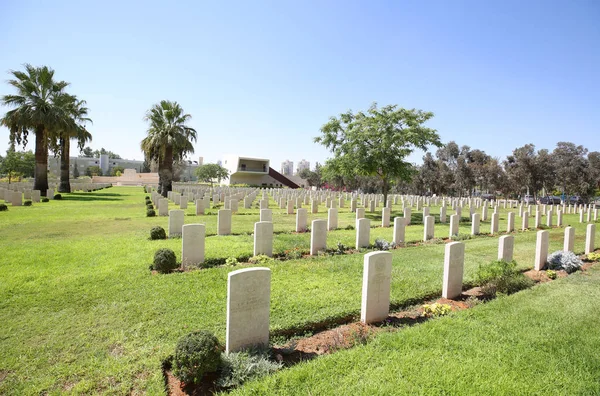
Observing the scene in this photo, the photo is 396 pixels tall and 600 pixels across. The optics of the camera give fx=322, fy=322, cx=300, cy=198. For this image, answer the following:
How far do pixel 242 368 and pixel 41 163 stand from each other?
1380 inches

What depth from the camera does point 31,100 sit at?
94.5 feet

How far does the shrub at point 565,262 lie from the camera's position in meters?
8.66

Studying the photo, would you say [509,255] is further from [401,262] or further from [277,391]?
[277,391]

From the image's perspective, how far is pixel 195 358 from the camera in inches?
140

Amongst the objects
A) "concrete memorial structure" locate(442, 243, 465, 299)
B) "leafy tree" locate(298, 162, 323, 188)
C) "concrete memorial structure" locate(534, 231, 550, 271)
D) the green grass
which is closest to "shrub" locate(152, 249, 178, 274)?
the green grass

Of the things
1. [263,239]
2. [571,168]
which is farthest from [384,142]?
[571,168]

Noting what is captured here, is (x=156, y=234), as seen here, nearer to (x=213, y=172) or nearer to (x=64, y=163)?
(x=64, y=163)

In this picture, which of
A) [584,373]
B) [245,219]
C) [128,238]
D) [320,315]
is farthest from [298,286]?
[245,219]

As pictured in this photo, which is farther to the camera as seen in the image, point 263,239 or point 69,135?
point 69,135

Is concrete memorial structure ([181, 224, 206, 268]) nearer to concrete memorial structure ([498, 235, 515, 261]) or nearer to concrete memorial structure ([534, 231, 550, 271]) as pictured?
concrete memorial structure ([498, 235, 515, 261])

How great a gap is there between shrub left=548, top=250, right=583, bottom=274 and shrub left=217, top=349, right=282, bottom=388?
349 inches

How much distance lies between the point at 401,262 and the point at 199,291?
5.53 meters

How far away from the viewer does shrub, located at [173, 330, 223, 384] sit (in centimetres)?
360

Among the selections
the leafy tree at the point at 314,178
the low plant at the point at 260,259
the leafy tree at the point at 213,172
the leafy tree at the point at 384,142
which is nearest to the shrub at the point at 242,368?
the low plant at the point at 260,259
